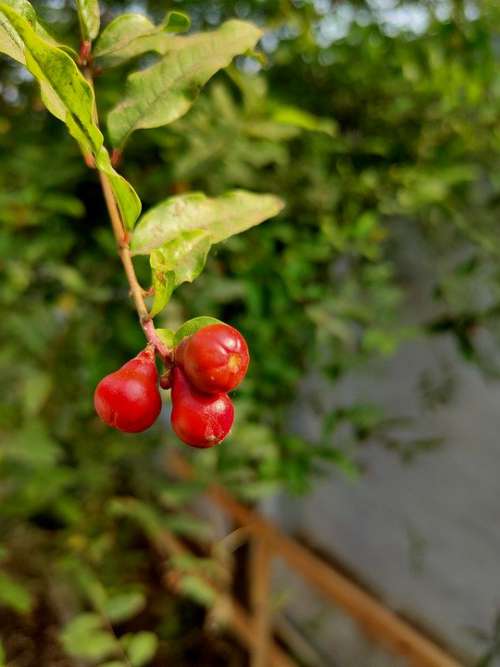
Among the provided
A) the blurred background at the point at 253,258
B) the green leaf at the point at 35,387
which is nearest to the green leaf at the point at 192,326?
the blurred background at the point at 253,258

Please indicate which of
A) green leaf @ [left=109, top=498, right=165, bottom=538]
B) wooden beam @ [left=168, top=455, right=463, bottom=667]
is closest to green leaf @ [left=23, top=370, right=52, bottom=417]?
green leaf @ [left=109, top=498, right=165, bottom=538]

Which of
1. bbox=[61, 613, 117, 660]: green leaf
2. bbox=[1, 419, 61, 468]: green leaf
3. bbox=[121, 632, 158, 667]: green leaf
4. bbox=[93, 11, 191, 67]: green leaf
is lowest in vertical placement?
bbox=[61, 613, 117, 660]: green leaf

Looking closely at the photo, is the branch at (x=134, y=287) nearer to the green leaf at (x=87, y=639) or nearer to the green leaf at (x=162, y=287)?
the green leaf at (x=162, y=287)

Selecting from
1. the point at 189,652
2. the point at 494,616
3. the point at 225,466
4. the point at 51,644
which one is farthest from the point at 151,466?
the point at 494,616

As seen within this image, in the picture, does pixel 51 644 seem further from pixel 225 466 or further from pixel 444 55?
pixel 444 55

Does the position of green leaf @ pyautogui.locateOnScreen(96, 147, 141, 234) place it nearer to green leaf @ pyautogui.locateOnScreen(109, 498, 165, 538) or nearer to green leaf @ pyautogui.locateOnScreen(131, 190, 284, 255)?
green leaf @ pyautogui.locateOnScreen(131, 190, 284, 255)

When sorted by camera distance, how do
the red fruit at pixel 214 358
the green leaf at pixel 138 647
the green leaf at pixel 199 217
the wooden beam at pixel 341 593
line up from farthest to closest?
the wooden beam at pixel 341 593 < the green leaf at pixel 138 647 < the green leaf at pixel 199 217 < the red fruit at pixel 214 358

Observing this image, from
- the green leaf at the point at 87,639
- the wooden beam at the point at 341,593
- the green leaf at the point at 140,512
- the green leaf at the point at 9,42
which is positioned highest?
the green leaf at the point at 9,42
